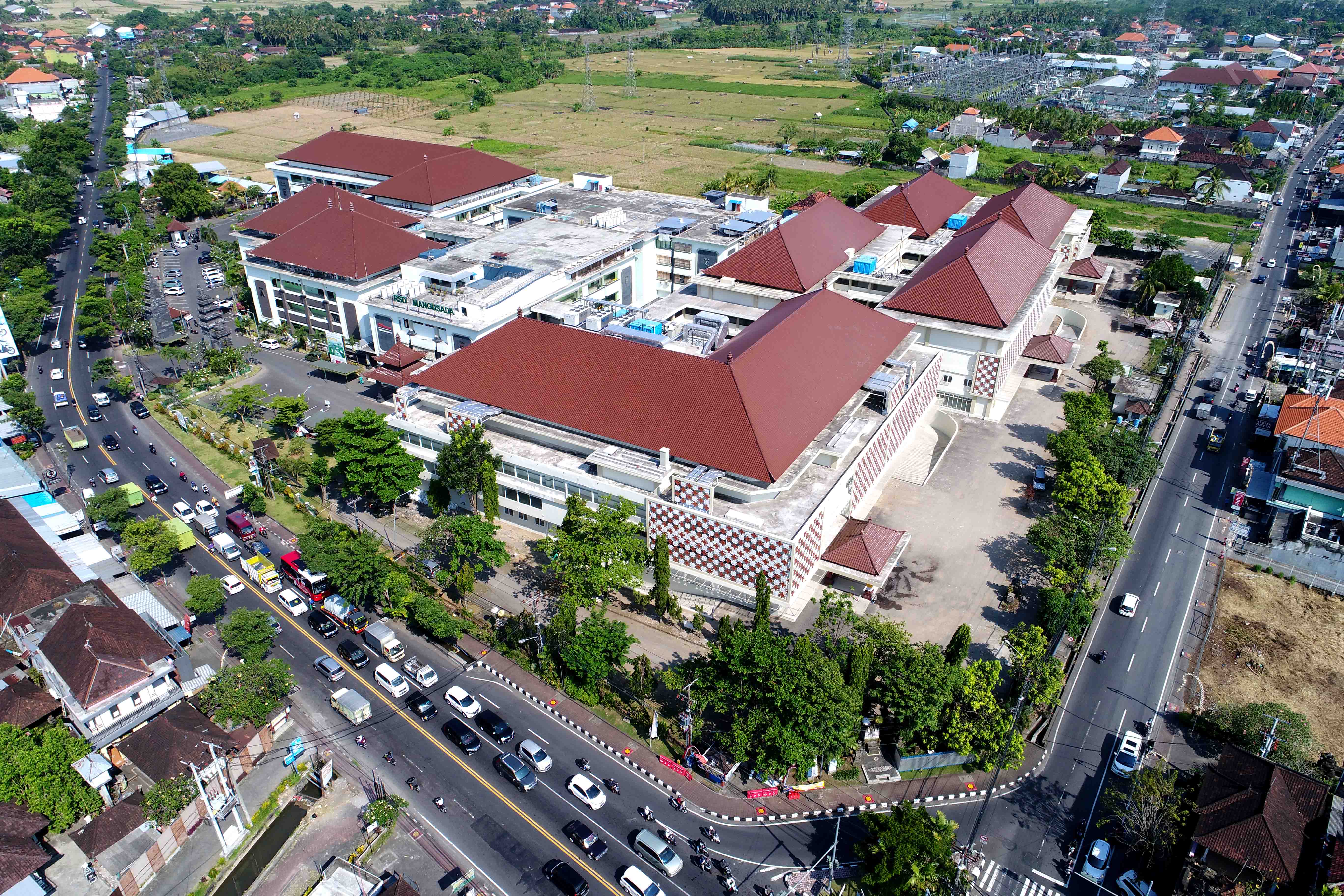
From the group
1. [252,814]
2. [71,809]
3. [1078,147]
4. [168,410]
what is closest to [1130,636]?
[252,814]

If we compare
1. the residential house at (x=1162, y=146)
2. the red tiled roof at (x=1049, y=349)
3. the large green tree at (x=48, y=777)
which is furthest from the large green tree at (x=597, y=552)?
the residential house at (x=1162, y=146)

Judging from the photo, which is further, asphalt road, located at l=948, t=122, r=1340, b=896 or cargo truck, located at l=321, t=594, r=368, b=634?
cargo truck, located at l=321, t=594, r=368, b=634

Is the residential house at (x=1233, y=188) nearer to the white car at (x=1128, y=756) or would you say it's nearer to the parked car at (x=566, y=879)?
the white car at (x=1128, y=756)

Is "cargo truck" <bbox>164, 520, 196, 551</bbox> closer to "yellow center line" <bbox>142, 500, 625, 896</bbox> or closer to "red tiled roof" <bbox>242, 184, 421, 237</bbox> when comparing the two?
"yellow center line" <bbox>142, 500, 625, 896</bbox>

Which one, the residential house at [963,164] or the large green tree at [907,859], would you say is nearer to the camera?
the large green tree at [907,859]

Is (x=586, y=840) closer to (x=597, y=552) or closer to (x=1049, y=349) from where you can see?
(x=597, y=552)

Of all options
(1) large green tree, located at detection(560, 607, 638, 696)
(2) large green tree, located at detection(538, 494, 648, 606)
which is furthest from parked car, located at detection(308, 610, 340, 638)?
(1) large green tree, located at detection(560, 607, 638, 696)
